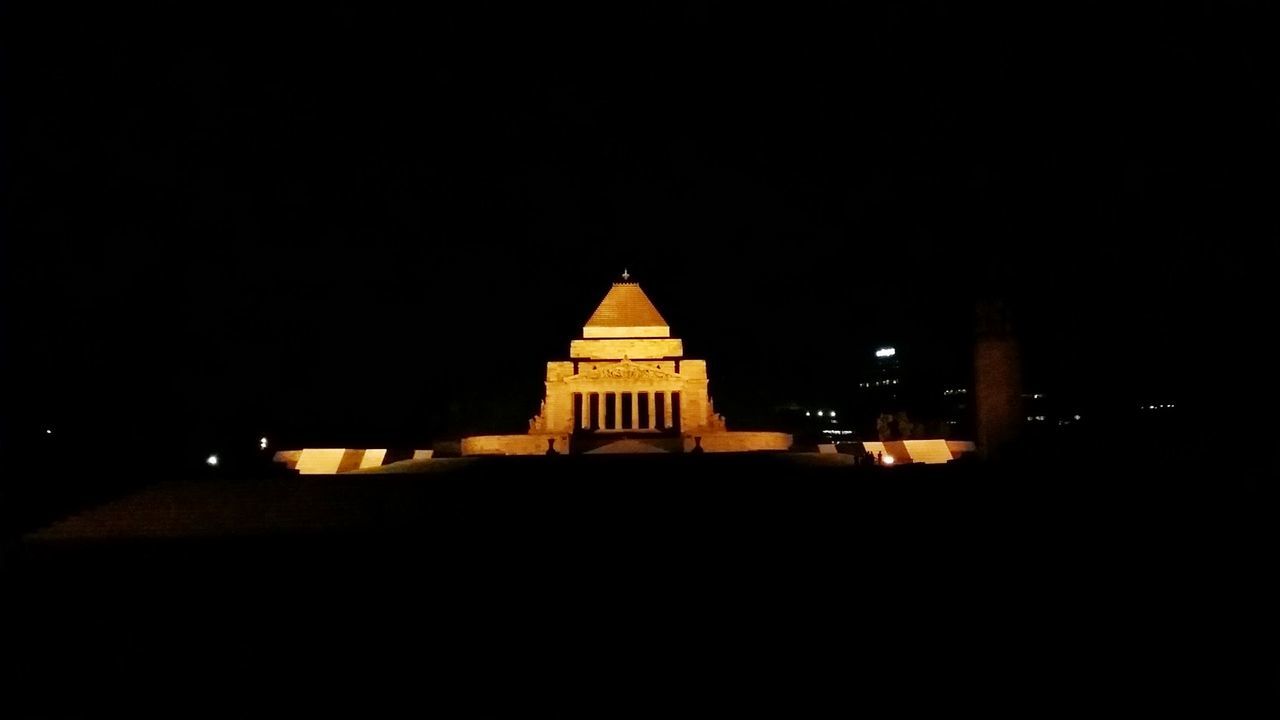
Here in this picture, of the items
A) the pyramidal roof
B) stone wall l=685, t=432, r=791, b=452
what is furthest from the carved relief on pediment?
stone wall l=685, t=432, r=791, b=452

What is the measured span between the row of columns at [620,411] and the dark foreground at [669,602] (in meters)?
21.2

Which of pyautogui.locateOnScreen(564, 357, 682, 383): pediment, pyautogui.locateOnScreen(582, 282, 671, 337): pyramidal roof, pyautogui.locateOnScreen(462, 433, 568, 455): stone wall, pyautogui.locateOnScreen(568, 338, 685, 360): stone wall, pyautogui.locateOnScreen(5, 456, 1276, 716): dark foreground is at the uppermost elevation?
pyautogui.locateOnScreen(582, 282, 671, 337): pyramidal roof

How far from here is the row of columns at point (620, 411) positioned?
124ft

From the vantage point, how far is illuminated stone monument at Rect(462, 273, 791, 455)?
3281 cm

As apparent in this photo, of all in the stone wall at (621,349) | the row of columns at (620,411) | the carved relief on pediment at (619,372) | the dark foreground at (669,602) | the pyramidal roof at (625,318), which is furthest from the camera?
the pyramidal roof at (625,318)

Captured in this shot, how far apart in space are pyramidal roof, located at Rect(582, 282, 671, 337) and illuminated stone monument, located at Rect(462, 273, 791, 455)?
0.04 meters

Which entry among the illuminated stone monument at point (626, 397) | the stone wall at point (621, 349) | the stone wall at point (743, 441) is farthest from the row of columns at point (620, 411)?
the stone wall at point (743, 441)

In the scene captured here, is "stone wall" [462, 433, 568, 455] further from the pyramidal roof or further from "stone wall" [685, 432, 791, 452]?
the pyramidal roof

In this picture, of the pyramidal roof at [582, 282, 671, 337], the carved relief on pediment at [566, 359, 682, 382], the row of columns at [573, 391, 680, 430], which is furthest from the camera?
the pyramidal roof at [582, 282, 671, 337]

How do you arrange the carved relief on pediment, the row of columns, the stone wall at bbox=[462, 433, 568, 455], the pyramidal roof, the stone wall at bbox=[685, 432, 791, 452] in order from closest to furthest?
the stone wall at bbox=[462, 433, 568, 455], the stone wall at bbox=[685, 432, 791, 452], the carved relief on pediment, the row of columns, the pyramidal roof

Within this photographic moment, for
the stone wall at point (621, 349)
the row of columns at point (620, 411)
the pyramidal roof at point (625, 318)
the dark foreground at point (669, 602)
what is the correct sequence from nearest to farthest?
the dark foreground at point (669, 602) → the row of columns at point (620, 411) → the stone wall at point (621, 349) → the pyramidal roof at point (625, 318)

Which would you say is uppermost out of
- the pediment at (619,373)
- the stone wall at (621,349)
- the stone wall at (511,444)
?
the stone wall at (621,349)

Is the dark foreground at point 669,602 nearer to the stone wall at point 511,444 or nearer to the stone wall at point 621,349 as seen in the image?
the stone wall at point 511,444

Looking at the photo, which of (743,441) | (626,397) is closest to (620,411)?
(626,397)
